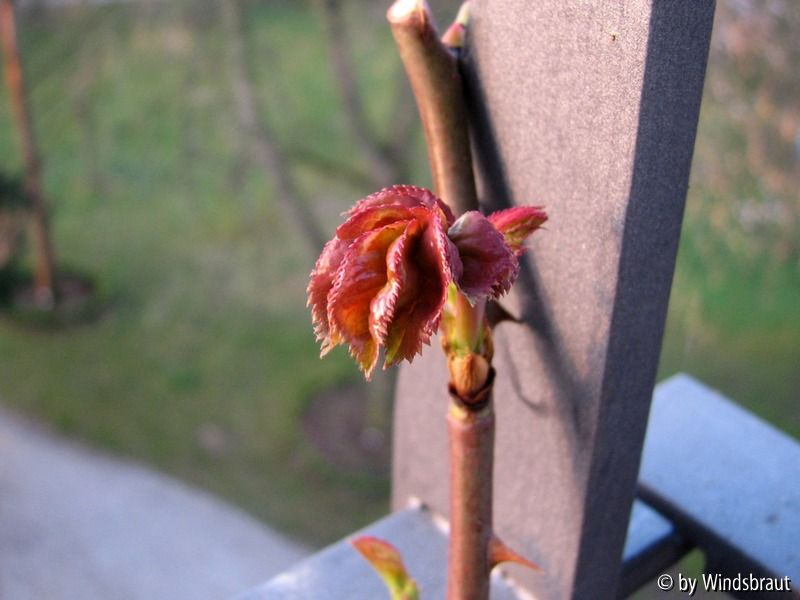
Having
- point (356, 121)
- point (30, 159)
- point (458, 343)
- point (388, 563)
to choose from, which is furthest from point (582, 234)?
point (30, 159)

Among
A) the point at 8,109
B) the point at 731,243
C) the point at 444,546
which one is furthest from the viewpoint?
the point at 8,109

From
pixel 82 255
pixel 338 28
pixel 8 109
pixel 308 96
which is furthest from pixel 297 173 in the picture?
pixel 8 109

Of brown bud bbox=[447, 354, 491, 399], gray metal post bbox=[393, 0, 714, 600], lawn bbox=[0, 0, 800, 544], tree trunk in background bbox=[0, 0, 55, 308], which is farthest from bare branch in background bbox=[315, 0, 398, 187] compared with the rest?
brown bud bbox=[447, 354, 491, 399]

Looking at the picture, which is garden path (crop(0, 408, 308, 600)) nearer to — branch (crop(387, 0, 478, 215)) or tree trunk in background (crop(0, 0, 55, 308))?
tree trunk in background (crop(0, 0, 55, 308))

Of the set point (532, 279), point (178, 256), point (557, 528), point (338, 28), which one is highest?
point (338, 28)

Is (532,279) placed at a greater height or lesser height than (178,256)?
greater

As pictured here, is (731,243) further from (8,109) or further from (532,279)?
(8,109)

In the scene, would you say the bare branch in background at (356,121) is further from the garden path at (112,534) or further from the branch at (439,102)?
the branch at (439,102)
